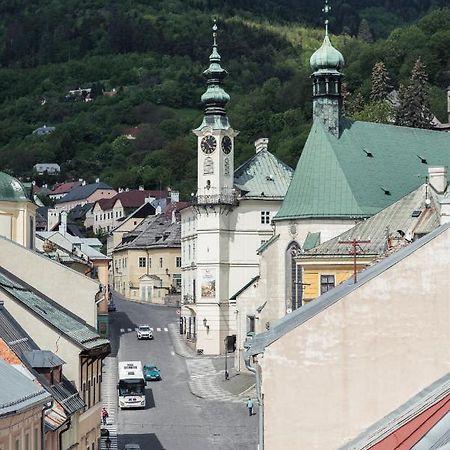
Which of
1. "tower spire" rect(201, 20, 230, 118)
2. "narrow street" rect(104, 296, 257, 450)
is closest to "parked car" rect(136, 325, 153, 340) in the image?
"narrow street" rect(104, 296, 257, 450)

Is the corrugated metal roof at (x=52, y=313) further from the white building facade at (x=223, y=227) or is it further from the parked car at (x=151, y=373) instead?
the white building facade at (x=223, y=227)

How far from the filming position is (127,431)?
202ft

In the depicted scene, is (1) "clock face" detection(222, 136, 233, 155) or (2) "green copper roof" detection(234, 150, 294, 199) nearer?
(2) "green copper roof" detection(234, 150, 294, 199)

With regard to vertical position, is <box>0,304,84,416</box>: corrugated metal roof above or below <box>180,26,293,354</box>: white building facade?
below

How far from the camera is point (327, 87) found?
288 feet

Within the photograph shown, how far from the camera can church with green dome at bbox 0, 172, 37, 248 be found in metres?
58.0

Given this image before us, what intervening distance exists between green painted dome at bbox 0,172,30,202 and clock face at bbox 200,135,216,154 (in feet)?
136

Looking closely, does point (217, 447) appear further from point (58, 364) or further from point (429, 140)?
point (429, 140)

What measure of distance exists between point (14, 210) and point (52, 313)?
1355 cm

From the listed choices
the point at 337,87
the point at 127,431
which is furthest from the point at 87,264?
the point at 127,431

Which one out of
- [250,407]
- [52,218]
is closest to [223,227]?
[250,407]

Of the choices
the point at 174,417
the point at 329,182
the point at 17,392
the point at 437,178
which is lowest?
the point at 174,417

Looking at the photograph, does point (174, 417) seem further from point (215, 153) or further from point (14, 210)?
point (215, 153)

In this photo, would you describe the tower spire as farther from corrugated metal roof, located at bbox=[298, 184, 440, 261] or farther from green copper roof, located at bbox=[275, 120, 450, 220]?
corrugated metal roof, located at bbox=[298, 184, 440, 261]
